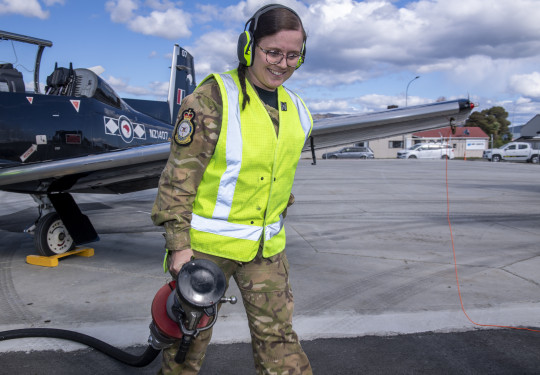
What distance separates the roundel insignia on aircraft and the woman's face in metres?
4.52

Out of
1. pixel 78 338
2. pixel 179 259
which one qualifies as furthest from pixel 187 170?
pixel 78 338

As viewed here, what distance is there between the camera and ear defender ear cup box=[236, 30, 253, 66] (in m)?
1.77

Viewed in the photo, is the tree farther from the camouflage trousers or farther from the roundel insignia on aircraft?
the camouflage trousers

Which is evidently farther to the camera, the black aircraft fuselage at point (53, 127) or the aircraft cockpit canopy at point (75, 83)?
the aircraft cockpit canopy at point (75, 83)

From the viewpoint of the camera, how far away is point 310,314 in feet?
10.9

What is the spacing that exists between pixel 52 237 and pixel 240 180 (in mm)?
4013

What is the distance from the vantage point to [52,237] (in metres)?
4.89

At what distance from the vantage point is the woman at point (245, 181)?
1.66 meters

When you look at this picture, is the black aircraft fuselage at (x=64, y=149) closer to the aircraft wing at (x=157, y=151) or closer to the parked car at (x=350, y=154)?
the aircraft wing at (x=157, y=151)

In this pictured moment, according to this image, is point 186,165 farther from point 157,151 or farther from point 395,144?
point 395,144

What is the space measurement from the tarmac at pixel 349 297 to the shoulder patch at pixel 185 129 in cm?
155

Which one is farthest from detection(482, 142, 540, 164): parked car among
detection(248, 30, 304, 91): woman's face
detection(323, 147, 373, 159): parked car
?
detection(248, 30, 304, 91): woman's face

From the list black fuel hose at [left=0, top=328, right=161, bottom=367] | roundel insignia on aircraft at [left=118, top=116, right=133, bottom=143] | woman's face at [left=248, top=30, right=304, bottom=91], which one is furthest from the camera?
roundel insignia on aircraft at [left=118, top=116, right=133, bottom=143]

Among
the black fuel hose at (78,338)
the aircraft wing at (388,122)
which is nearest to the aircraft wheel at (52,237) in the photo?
the black fuel hose at (78,338)
